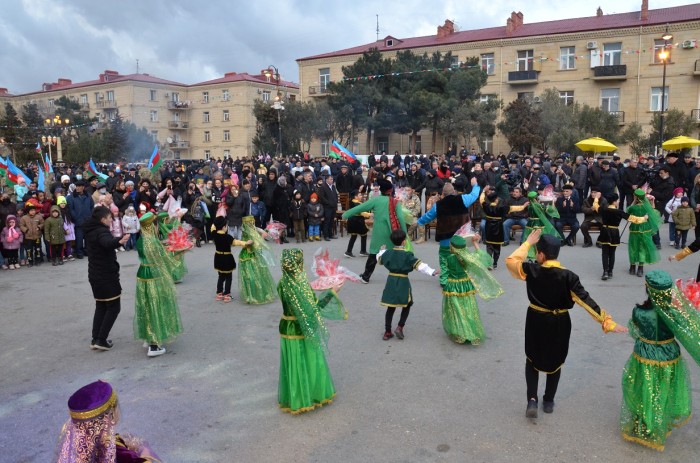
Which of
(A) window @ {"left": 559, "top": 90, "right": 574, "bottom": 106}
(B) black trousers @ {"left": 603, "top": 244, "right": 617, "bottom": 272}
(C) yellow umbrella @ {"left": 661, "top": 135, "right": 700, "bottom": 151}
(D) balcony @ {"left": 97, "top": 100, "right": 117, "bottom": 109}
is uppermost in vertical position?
(D) balcony @ {"left": 97, "top": 100, "right": 117, "bottom": 109}

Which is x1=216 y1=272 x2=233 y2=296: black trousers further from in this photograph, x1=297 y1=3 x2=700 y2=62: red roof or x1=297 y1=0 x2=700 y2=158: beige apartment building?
x1=297 y1=3 x2=700 y2=62: red roof

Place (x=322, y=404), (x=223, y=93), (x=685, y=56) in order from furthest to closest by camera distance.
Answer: (x=223, y=93), (x=685, y=56), (x=322, y=404)

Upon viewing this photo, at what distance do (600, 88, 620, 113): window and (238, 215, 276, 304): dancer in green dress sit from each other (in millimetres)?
34867

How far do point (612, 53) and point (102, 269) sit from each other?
37943 mm

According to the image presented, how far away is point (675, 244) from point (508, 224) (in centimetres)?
373

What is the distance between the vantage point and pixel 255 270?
8.75m

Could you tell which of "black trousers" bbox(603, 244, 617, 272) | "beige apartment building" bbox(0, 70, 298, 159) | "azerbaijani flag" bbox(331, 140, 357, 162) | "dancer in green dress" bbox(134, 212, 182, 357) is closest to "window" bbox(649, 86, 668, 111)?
"azerbaijani flag" bbox(331, 140, 357, 162)

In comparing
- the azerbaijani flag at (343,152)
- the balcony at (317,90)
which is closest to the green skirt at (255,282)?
the azerbaijani flag at (343,152)

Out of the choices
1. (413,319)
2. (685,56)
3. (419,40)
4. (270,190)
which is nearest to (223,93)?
(419,40)

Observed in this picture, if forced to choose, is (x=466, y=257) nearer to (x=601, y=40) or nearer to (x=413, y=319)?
(x=413, y=319)

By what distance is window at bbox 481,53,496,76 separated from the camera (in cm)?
3872

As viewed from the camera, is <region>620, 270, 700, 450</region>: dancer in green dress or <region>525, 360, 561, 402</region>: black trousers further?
<region>525, 360, 561, 402</region>: black trousers

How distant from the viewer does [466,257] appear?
6.60 meters

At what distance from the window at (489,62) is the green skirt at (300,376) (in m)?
37.3
